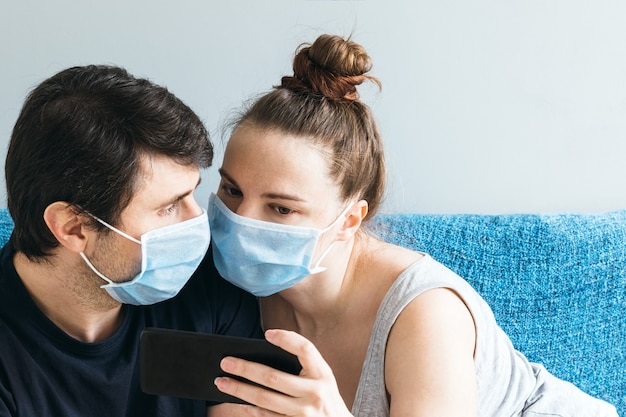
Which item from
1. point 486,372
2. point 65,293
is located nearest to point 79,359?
point 65,293

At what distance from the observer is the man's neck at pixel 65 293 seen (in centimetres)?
135

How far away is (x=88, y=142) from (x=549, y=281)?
1.05 metres

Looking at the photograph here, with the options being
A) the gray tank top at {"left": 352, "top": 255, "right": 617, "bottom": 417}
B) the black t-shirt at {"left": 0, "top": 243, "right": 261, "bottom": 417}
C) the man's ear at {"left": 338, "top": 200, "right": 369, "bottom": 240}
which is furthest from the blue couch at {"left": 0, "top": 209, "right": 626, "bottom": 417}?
the black t-shirt at {"left": 0, "top": 243, "right": 261, "bottom": 417}

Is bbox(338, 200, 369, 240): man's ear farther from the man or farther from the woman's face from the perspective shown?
the man

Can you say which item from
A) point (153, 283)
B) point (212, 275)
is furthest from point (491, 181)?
point (153, 283)

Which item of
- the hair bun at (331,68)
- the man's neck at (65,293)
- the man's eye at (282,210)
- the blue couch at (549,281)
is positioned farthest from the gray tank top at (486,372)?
the man's neck at (65,293)

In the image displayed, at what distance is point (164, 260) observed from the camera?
1347mm

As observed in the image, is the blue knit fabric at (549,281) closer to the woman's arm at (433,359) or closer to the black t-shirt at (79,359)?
the woman's arm at (433,359)

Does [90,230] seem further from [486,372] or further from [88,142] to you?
[486,372]

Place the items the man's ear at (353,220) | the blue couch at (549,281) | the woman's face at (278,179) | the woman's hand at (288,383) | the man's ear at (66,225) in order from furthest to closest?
the blue couch at (549,281)
the man's ear at (353,220)
the woman's face at (278,179)
the man's ear at (66,225)
the woman's hand at (288,383)

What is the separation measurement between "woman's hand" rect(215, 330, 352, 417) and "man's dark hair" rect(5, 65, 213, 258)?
311 millimetres

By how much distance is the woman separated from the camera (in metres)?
1.43

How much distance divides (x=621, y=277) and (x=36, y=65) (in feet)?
4.42

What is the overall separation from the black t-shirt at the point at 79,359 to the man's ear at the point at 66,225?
114 mm
